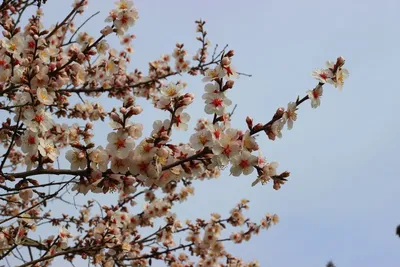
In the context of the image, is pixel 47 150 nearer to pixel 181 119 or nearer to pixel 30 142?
pixel 30 142

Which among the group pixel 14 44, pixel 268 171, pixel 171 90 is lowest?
pixel 268 171

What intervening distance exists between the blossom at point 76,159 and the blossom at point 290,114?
1103 mm

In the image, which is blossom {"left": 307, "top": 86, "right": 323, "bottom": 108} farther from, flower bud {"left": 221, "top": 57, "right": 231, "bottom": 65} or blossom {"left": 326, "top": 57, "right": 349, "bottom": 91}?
flower bud {"left": 221, "top": 57, "right": 231, "bottom": 65}

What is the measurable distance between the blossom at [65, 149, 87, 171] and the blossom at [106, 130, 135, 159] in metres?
0.18

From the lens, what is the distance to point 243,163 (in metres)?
2.21

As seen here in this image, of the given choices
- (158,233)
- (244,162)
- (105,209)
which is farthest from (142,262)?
(244,162)

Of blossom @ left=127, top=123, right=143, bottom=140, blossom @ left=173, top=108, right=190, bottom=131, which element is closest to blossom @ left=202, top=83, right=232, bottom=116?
blossom @ left=173, top=108, right=190, bottom=131

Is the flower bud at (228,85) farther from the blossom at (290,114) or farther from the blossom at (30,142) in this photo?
the blossom at (30,142)

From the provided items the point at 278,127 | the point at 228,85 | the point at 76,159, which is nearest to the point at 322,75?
the point at 278,127

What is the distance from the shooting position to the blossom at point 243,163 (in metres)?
2.15

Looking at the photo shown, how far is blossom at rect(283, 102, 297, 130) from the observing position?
228 centimetres

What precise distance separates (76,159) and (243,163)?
2.93ft

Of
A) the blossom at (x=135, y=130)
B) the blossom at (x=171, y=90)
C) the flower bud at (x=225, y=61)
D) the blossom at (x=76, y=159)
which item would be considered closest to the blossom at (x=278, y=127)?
the flower bud at (x=225, y=61)

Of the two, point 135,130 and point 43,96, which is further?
point 43,96
